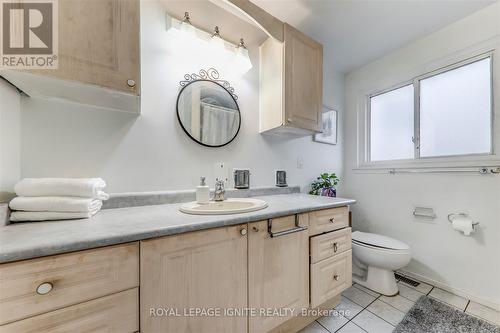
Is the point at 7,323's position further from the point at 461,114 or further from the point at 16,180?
the point at 461,114

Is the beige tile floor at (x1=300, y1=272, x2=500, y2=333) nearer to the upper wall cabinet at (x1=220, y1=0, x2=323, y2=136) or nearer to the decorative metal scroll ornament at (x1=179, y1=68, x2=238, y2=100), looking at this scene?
the upper wall cabinet at (x1=220, y1=0, x2=323, y2=136)

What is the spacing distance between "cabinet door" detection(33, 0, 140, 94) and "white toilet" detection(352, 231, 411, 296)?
206 centimetres

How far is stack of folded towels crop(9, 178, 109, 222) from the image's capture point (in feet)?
2.47

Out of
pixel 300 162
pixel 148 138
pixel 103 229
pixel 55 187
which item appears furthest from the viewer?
pixel 300 162

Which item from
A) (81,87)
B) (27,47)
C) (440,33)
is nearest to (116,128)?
(81,87)

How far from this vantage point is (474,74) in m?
1.57

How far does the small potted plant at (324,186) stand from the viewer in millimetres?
1936

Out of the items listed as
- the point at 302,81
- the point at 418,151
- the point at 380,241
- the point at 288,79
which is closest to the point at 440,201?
the point at 418,151

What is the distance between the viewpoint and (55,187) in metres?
0.79

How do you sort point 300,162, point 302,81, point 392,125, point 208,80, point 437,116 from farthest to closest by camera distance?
1. point 392,125
2. point 300,162
3. point 437,116
4. point 302,81
5. point 208,80

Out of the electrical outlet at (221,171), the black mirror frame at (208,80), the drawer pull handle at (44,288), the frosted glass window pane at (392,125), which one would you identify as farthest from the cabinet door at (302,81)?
the drawer pull handle at (44,288)

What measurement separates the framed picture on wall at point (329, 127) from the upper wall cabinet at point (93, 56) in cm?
187

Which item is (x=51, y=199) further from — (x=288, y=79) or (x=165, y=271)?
(x=288, y=79)
